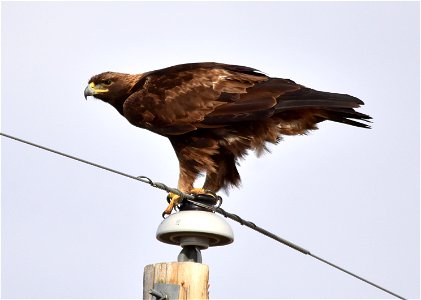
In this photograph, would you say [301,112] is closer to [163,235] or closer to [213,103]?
[213,103]

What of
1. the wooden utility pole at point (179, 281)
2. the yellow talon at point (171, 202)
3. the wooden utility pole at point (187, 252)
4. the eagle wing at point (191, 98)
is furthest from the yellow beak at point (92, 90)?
the wooden utility pole at point (179, 281)

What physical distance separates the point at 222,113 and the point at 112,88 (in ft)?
4.77

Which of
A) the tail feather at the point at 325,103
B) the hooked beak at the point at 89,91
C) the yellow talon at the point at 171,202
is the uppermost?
the hooked beak at the point at 89,91

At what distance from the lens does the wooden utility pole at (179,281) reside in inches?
214

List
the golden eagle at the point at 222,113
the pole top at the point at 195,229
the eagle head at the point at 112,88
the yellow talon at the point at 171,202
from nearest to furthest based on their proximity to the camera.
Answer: the pole top at the point at 195,229, the yellow talon at the point at 171,202, the golden eagle at the point at 222,113, the eagle head at the point at 112,88

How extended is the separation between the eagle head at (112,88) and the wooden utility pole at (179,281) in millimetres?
3718

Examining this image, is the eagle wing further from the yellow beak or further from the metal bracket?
the metal bracket

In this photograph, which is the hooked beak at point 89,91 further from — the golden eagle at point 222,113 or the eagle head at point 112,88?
the golden eagle at point 222,113

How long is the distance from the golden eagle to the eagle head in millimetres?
379

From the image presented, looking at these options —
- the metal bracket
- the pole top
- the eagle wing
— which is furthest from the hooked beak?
the metal bracket

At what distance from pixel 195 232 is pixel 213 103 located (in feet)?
8.35

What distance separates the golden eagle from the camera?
8.02m

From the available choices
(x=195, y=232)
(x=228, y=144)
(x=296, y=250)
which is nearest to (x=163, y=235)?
(x=195, y=232)

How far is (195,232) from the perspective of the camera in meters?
5.88
